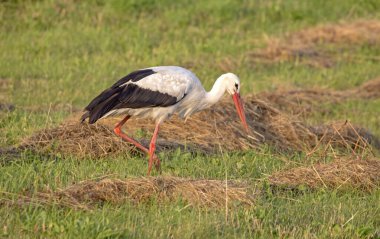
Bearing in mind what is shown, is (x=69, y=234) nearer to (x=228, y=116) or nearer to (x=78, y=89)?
(x=228, y=116)

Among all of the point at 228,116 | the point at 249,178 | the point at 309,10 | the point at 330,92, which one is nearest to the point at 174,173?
the point at 249,178

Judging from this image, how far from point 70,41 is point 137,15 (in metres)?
1.98

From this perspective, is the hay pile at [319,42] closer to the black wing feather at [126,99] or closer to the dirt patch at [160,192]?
the black wing feather at [126,99]

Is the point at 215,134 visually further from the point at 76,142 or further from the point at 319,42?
the point at 319,42

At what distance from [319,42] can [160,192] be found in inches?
369

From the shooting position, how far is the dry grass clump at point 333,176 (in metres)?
7.66

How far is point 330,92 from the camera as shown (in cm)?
1285

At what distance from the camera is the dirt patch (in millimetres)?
6664

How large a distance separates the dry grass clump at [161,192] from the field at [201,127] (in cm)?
1

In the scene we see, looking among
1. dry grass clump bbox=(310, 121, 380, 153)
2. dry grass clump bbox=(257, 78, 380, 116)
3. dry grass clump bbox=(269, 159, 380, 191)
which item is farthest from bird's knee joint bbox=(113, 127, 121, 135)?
dry grass clump bbox=(257, 78, 380, 116)

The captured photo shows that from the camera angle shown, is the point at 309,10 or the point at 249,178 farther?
the point at 309,10

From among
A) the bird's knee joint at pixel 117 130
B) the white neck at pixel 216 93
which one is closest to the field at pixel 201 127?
the bird's knee joint at pixel 117 130

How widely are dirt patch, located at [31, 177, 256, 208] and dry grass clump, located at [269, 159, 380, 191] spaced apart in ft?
2.70

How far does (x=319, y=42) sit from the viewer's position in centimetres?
1572
